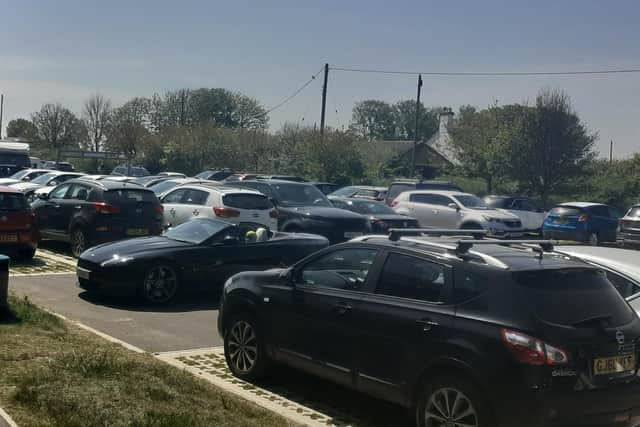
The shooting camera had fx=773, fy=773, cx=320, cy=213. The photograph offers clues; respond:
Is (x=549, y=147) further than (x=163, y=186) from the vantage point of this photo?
Yes

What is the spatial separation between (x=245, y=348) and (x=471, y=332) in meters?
2.81

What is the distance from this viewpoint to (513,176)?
38.6 metres

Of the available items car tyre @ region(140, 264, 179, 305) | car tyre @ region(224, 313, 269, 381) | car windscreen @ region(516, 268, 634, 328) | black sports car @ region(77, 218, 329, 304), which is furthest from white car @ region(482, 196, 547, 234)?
car windscreen @ region(516, 268, 634, 328)

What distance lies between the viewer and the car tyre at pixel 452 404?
5.38 meters

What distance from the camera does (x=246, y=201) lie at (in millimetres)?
16953

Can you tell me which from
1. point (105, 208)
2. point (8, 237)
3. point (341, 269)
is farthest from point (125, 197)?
point (341, 269)

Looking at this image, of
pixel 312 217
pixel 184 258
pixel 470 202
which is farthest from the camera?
pixel 470 202

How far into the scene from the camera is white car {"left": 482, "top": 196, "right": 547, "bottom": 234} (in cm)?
2733

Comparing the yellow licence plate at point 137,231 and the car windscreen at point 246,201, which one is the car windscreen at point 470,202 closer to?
the car windscreen at point 246,201

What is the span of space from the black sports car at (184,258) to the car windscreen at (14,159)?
28.3m

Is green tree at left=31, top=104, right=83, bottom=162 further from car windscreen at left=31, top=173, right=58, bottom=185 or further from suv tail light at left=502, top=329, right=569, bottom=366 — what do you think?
suv tail light at left=502, top=329, right=569, bottom=366

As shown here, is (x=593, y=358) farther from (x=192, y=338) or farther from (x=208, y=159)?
(x=208, y=159)

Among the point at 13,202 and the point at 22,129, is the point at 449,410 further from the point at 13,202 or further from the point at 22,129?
the point at 22,129

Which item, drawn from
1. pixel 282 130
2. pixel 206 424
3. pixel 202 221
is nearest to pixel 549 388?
pixel 206 424
